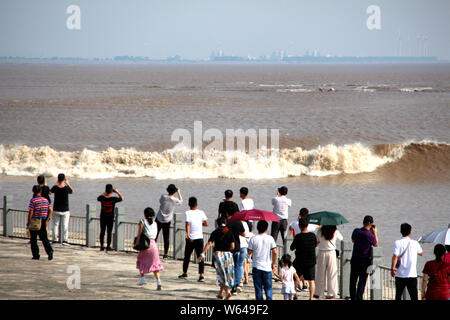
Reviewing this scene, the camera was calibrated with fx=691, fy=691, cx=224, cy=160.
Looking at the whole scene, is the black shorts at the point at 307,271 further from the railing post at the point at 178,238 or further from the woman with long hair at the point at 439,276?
the railing post at the point at 178,238

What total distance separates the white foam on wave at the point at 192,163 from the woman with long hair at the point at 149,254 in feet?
71.1

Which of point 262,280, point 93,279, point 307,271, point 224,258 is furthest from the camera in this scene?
point 93,279

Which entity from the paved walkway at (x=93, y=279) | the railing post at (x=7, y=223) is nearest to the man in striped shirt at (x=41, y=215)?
the paved walkway at (x=93, y=279)

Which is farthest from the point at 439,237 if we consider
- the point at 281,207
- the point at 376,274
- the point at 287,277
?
the point at 281,207

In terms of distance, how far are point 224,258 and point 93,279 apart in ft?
8.62

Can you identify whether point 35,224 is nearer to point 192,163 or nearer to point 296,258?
point 296,258

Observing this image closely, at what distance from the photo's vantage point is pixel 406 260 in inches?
403

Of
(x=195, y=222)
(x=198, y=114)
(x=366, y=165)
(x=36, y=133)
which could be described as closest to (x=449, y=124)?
(x=198, y=114)

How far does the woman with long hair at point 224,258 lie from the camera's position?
1078 cm

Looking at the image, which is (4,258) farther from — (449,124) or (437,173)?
(449,124)

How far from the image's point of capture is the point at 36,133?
60.1m

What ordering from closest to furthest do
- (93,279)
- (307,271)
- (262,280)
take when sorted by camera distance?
(262,280)
(307,271)
(93,279)

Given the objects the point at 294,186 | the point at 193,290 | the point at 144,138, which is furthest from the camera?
the point at 144,138
